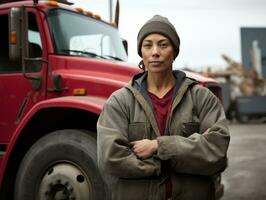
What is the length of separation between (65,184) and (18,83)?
126 cm

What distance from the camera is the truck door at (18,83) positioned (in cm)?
447

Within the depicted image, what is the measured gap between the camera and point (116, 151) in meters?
2.30

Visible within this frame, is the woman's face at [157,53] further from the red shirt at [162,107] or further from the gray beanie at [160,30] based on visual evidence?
the red shirt at [162,107]

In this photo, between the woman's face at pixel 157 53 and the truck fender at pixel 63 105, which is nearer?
the woman's face at pixel 157 53

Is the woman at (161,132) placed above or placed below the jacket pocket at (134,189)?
above

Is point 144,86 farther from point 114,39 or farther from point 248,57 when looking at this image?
point 248,57

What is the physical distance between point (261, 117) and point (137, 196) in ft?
76.3

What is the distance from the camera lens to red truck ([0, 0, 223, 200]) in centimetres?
394

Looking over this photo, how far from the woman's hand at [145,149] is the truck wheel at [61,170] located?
159 cm

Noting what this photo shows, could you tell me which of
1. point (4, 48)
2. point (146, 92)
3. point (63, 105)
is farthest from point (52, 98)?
point (146, 92)

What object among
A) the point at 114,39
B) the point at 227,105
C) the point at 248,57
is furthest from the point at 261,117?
the point at 114,39

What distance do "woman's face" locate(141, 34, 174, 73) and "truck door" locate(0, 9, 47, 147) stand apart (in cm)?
216

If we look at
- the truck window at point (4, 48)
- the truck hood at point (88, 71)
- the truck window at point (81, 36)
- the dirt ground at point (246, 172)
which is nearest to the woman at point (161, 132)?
the truck hood at point (88, 71)

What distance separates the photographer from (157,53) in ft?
Answer: 8.02
